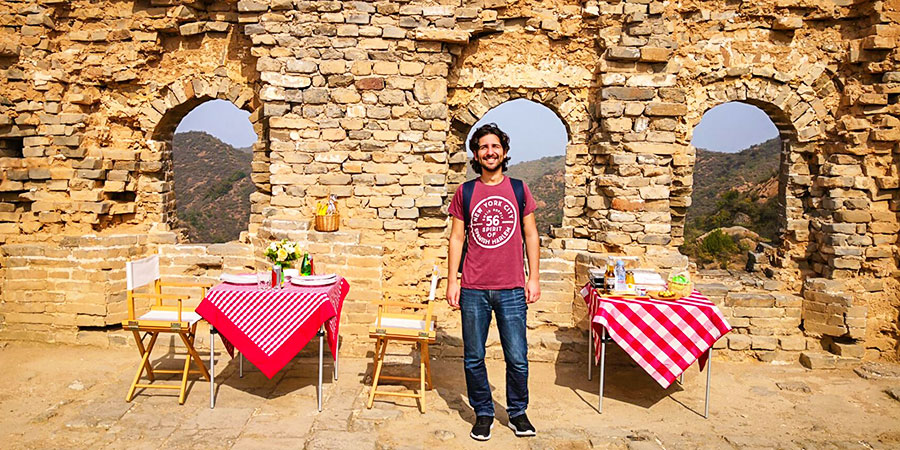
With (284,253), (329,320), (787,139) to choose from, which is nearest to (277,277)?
(284,253)

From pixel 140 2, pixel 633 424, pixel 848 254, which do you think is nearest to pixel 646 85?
pixel 848 254

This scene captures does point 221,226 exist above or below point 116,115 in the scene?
below

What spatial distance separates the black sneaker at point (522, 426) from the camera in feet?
15.6

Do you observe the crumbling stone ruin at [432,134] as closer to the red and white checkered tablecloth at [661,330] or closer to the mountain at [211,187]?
the red and white checkered tablecloth at [661,330]

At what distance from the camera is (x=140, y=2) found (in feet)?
24.4

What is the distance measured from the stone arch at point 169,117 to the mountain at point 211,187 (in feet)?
37.3

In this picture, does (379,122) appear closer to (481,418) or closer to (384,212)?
(384,212)

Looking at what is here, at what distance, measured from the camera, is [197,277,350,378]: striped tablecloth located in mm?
5074

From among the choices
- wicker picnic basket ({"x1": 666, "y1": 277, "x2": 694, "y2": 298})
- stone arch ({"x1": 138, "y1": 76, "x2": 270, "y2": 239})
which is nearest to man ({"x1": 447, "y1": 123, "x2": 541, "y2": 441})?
wicker picnic basket ({"x1": 666, "y1": 277, "x2": 694, "y2": 298})

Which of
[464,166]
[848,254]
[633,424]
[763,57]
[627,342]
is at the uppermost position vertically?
[763,57]

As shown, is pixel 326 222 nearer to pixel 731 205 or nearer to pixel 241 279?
pixel 241 279

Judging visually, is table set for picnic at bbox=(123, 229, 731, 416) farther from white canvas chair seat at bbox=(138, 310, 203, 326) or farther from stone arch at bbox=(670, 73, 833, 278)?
stone arch at bbox=(670, 73, 833, 278)

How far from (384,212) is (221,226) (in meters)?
15.6

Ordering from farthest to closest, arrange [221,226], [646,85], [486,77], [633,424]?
[221,226] < [486,77] < [646,85] < [633,424]
